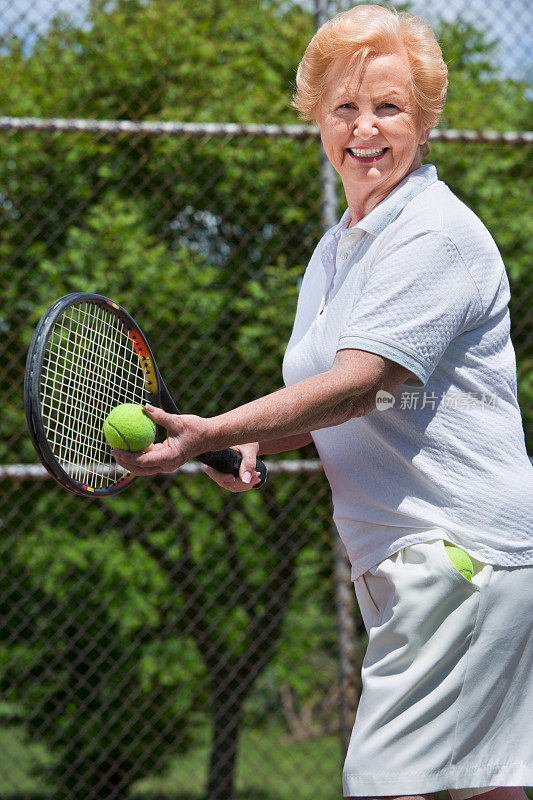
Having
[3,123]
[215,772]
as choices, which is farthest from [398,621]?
[215,772]

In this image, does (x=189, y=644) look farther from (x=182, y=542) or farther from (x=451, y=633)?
(x=451, y=633)

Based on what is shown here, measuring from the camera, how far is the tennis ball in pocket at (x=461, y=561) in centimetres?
137

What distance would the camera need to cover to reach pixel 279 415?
125 cm

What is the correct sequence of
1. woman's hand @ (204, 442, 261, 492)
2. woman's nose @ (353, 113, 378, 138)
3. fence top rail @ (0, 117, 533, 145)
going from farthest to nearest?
fence top rail @ (0, 117, 533, 145)
woman's hand @ (204, 442, 261, 492)
woman's nose @ (353, 113, 378, 138)

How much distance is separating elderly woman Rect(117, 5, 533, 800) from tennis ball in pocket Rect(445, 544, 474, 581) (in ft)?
0.04

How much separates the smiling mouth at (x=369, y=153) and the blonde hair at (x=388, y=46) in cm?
10

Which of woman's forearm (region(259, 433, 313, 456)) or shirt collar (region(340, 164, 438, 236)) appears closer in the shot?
shirt collar (region(340, 164, 438, 236))

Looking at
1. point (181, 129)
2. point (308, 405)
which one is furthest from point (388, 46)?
point (181, 129)

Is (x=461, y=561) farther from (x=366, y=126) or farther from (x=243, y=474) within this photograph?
(x=366, y=126)

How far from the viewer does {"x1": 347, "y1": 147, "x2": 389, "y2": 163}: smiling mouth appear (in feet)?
4.86

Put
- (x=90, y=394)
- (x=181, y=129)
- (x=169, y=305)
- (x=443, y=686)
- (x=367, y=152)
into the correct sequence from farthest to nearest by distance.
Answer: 1. (x=169, y=305)
2. (x=181, y=129)
3. (x=90, y=394)
4. (x=367, y=152)
5. (x=443, y=686)

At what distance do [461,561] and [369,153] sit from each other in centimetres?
66

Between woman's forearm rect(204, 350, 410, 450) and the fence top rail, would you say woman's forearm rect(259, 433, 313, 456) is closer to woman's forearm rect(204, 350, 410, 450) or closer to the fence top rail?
woman's forearm rect(204, 350, 410, 450)

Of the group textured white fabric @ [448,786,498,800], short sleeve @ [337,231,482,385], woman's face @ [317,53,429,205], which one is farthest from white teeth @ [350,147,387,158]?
textured white fabric @ [448,786,498,800]
